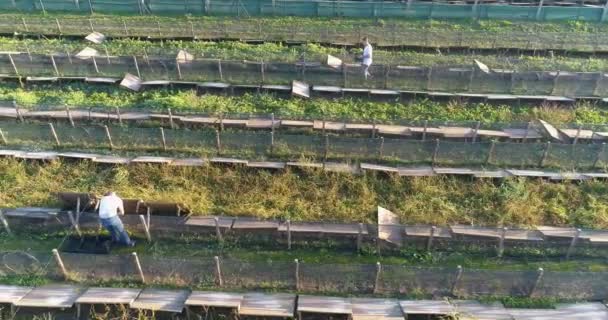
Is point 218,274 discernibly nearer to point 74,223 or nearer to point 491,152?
point 74,223

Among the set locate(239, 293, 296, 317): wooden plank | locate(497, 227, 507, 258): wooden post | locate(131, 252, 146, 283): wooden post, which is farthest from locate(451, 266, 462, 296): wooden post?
locate(131, 252, 146, 283): wooden post

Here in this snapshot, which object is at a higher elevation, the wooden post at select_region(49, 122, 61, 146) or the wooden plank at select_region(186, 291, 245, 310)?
the wooden post at select_region(49, 122, 61, 146)

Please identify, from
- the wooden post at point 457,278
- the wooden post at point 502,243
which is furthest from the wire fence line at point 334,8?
the wooden post at point 457,278

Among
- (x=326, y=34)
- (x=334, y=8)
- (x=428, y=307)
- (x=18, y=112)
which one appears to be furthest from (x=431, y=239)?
(x=334, y=8)

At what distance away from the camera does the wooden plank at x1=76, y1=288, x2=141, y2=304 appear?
32.3 feet

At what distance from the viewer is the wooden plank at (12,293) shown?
32.8ft

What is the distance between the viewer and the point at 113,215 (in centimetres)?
1089

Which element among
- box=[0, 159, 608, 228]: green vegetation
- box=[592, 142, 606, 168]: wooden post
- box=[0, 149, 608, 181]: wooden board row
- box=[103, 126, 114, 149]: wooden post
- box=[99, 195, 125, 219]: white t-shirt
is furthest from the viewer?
box=[103, 126, 114, 149]: wooden post

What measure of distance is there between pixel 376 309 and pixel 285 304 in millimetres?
1752

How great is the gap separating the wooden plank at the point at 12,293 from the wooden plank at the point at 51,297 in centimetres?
10

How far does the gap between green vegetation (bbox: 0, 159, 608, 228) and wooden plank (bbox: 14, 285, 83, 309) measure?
10.1ft

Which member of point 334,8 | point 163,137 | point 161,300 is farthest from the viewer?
point 334,8

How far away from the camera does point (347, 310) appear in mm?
9680

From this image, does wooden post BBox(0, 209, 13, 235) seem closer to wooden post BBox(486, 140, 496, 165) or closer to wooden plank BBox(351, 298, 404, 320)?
wooden plank BBox(351, 298, 404, 320)
